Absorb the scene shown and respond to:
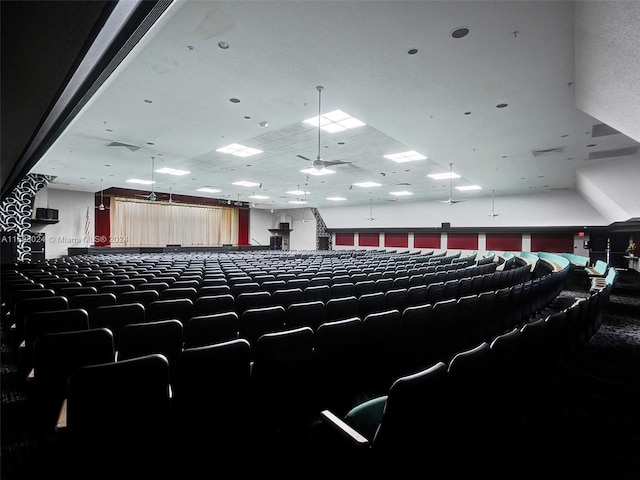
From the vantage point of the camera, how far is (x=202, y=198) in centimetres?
2595

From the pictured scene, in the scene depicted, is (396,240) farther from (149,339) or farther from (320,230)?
(149,339)

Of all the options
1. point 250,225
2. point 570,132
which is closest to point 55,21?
point 570,132

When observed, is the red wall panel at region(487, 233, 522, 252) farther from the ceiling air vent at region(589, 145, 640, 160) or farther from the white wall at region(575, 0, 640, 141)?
the white wall at region(575, 0, 640, 141)

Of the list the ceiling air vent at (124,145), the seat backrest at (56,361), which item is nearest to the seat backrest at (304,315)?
the seat backrest at (56,361)

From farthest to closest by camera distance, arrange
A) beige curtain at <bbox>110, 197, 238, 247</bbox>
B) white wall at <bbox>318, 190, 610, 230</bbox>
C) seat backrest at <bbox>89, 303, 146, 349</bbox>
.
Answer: beige curtain at <bbox>110, 197, 238, 247</bbox> → white wall at <bbox>318, 190, 610, 230</bbox> → seat backrest at <bbox>89, 303, 146, 349</bbox>

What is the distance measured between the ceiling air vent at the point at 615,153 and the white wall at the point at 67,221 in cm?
2609

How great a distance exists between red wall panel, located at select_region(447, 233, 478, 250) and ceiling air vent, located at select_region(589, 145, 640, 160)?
13.4m

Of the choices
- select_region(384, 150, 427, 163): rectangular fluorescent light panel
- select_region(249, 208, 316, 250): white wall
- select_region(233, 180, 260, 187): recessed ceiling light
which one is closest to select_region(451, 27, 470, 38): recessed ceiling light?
select_region(384, 150, 427, 163): rectangular fluorescent light panel

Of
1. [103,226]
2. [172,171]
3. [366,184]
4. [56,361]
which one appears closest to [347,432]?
[56,361]

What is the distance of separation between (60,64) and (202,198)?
23.8 meters

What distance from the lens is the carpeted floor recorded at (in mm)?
2201

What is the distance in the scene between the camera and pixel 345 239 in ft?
101

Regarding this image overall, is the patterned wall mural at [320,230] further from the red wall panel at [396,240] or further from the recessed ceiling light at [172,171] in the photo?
the recessed ceiling light at [172,171]

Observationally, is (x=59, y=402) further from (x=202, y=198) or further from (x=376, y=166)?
(x=202, y=198)
